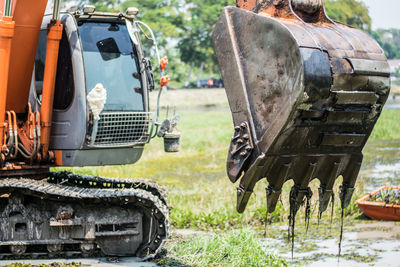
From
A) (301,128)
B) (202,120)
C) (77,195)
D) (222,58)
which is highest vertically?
(222,58)

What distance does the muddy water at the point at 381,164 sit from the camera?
42.1 ft

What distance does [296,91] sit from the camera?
15.8 ft

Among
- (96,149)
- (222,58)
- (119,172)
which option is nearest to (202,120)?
(119,172)

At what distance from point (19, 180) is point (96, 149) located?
0.96 metres

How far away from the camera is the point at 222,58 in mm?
5574

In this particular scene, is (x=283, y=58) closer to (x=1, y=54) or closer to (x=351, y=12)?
(x=1, y=54)

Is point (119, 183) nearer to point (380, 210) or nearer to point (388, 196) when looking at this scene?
point (380, 210)

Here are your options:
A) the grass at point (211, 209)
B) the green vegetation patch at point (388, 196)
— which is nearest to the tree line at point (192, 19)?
→ the grass at point (211, 209)

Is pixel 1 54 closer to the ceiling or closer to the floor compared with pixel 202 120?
closer to the ceiling

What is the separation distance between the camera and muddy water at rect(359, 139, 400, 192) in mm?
12844

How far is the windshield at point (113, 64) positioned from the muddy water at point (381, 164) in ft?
17.7

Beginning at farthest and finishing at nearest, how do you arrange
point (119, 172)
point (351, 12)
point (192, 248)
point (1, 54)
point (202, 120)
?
point (351, 12), point (202, 120), point (119, 172), point (192, 248), point (1, 54)

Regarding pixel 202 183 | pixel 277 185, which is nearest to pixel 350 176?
pixel 277 185

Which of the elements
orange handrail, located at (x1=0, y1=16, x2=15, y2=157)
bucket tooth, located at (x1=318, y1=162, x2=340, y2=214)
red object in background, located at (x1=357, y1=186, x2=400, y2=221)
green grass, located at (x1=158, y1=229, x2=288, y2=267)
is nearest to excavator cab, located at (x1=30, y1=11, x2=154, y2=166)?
orange handrail, located at (x1=0, y1=16, x2=15, y2=157)
